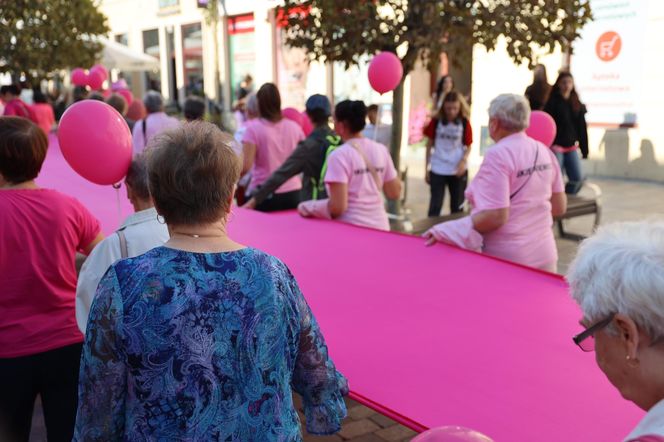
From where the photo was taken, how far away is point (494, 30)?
5.98 m

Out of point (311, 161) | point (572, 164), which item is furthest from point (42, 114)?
point (572, 164)

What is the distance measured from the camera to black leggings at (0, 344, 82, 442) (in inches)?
106

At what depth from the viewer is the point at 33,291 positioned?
273cm

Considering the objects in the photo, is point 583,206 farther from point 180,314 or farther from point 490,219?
point 180,314

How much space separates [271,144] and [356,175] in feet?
5.45

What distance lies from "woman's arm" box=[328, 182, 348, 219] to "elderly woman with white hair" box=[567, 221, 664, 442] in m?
3.11

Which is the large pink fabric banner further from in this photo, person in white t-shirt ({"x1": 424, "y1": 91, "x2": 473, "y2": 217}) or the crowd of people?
person in white t-shirt ({"x1": 424, "y1": 91, "x2": 473, "y2": 217})

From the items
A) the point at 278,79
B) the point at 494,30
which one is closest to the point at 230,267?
the point at 494,30

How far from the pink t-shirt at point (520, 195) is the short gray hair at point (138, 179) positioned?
198 cm

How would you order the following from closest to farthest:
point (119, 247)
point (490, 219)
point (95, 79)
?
point (119, 247) → point (490, 219) → point (95, 79)

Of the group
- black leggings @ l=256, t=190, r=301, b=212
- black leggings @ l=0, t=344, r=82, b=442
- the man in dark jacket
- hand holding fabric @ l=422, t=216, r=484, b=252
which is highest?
the man in dark jacket

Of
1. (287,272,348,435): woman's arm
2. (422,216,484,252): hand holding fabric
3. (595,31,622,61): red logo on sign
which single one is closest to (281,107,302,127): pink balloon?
(422,216,484,252): hand holding fabric

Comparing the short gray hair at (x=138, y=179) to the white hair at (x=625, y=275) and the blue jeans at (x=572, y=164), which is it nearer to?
the white hair at (x=625, y=275)

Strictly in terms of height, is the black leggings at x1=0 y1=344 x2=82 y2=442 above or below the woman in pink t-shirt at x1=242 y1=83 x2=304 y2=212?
below
